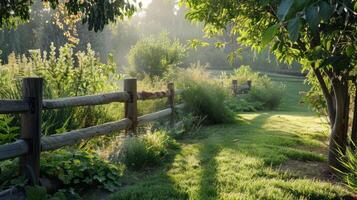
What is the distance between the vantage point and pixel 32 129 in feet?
11.9

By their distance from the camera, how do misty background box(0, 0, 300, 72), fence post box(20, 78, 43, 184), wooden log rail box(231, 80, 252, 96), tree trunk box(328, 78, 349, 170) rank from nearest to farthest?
fence post box(20, 78, 43, 184), tree trunk box(328, 78, 349, 170), wooden log rail box(231, 80, 252, 96), misty background box(0, 0, 300, 72)

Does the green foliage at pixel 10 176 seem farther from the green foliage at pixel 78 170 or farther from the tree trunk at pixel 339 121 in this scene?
the tree trunk at pixel 339 121

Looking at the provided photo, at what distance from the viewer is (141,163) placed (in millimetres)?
5090

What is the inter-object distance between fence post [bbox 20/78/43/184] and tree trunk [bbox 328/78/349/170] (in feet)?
12.0

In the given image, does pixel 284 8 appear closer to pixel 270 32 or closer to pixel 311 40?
pixel 270 32

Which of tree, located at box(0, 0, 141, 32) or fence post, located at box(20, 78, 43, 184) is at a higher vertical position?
tree, located at box(0, 0, 141, 32)

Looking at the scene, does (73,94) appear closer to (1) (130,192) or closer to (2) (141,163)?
(2) (141,163)

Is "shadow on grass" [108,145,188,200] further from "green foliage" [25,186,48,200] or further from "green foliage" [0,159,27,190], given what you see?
"green foliage" [0,159,27,190]

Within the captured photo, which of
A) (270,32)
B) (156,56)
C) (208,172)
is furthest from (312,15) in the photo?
(156,56)

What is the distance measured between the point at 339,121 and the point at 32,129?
3.93 metres

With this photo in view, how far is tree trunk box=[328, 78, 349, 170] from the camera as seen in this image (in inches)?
199

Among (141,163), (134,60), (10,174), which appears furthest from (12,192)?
(134,60)

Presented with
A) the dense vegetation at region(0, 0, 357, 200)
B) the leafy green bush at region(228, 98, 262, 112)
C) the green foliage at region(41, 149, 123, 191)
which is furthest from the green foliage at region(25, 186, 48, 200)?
the leafy green bush at region(228, 98, 262, 112)

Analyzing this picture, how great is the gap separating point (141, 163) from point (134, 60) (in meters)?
13.4
